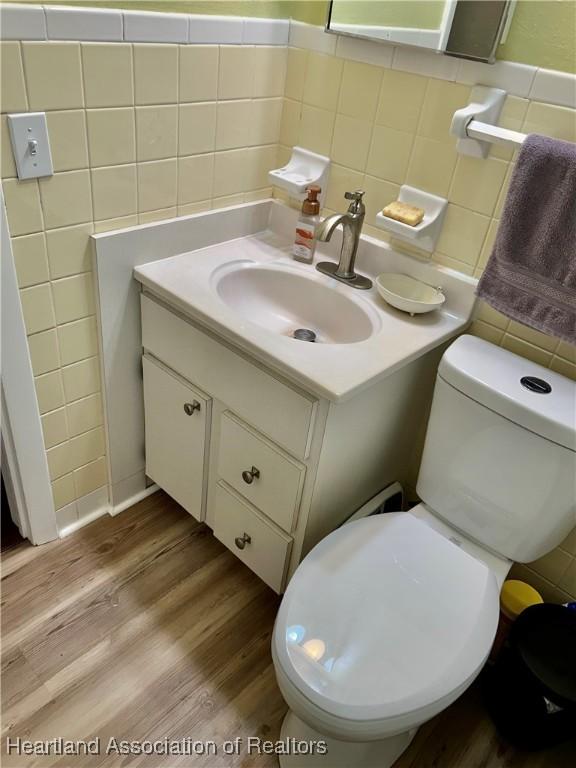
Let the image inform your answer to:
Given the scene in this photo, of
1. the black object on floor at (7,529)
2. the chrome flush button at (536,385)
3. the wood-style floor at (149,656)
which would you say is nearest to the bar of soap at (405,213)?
the chrome flush button at (536,385)

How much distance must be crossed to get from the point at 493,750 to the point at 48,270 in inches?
58.0

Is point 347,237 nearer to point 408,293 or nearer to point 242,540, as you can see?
point 408,293

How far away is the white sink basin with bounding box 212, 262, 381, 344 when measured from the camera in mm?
1402

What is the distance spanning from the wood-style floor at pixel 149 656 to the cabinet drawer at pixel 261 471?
1.16ft

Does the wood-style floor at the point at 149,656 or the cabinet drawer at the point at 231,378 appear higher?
the cabinet drawer at the point at 231,378

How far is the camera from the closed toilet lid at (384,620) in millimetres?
984

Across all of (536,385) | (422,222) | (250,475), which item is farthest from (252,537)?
(422,222)

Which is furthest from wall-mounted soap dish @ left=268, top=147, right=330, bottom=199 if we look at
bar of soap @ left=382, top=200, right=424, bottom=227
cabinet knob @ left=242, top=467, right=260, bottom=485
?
cabinet knob @ left=242, top=467, right=260, bottom=485

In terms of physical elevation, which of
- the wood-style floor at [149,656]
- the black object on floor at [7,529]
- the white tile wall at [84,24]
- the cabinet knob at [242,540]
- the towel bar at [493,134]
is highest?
the white tile wall at [84,24]

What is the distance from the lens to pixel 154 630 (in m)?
1.45

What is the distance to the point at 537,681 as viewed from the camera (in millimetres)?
1202

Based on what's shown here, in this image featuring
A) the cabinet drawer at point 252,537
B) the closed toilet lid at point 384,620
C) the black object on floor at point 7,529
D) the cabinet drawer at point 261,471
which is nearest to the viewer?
the closed toilet lid at point 384,620

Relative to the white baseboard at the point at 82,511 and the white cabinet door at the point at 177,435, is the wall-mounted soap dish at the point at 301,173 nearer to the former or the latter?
the white cabinet door at the point at 177,435

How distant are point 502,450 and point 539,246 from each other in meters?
0.41
